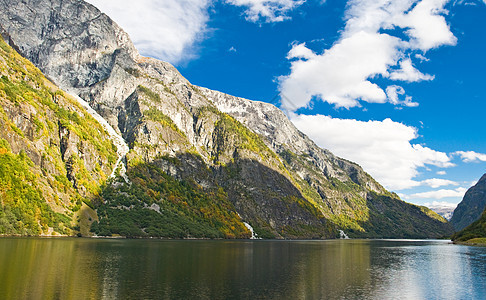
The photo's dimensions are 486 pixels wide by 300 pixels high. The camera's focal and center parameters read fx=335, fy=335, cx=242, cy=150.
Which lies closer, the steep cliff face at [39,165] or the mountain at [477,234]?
the steep cliff face at [39,165]

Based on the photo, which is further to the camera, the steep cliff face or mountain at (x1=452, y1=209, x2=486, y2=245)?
mountain at (x1=452, y1=209, x2=486, y2=245)

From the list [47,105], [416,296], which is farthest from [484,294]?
[47,105]

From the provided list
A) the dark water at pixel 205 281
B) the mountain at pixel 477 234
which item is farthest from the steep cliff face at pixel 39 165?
the mountain at pixel 477 234

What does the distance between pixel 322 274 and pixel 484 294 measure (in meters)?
23.2

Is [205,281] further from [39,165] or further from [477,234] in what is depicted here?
[477,234]

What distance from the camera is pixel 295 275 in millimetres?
55844

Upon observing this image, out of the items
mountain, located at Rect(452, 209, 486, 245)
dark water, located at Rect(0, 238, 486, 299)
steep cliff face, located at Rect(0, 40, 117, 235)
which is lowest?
dark water, located at Rect(0, 238, 486, 299)

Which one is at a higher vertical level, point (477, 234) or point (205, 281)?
point (477, 234)

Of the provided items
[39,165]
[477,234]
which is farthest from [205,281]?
[477,234]

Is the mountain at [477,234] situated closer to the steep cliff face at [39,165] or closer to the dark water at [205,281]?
the dark water at [205,281]

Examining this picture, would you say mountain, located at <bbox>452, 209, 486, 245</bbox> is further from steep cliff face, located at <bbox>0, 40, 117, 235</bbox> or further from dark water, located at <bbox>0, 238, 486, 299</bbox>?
steep cliff face, located at <bbox>0, 40, 117, 235</bbox>

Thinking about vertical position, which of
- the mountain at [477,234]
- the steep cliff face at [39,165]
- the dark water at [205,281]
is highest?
the steep cliff face at [39,165]

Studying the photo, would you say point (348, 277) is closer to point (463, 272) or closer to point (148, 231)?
point (463, 272)

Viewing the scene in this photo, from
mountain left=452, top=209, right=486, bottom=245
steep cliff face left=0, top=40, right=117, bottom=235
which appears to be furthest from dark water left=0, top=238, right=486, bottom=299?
mountain left=452, top=209, right=486, bottom=245
